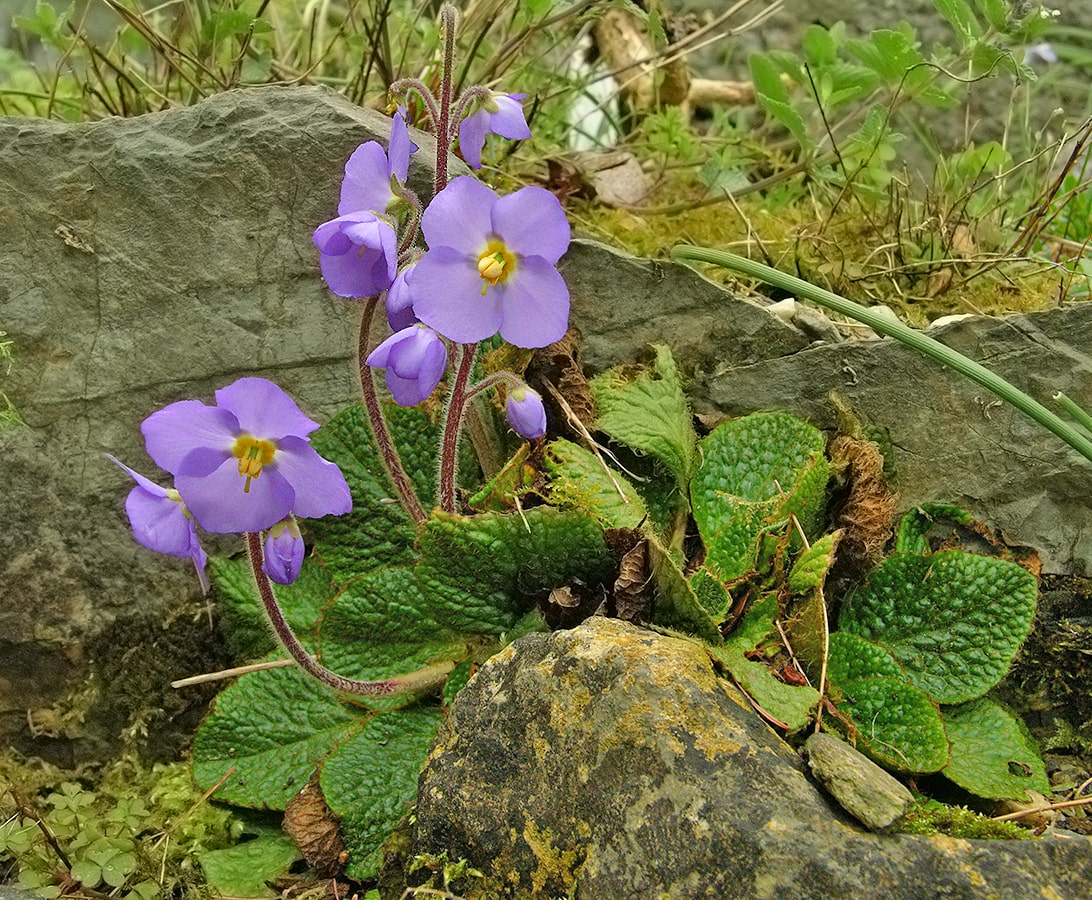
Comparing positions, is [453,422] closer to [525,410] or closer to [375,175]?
[525,410]

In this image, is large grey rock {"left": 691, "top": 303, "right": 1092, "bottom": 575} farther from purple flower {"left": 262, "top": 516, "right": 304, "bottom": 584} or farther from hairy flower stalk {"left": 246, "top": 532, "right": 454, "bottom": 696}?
purple flower {"left": 262, "top": 516, "right": 304, "bottom": 584}

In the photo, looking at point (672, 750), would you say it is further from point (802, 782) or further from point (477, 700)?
point (477, 700)

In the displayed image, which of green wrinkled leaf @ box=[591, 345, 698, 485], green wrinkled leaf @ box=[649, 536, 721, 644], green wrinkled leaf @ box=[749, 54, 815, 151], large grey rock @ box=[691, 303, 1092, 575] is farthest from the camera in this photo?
green wrinkled leaf @ box=[749, 54, 815, 151]

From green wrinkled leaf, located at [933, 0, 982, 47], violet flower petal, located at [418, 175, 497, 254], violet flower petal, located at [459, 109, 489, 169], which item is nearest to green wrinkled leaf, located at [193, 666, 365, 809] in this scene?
violet flower petal, located at [418, 175, 497, 254]

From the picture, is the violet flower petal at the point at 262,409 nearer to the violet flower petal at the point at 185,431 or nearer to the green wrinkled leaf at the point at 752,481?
the violet flower petal at the point at 185,431

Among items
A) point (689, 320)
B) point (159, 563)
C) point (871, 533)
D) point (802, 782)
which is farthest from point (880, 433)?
point (159, 563)

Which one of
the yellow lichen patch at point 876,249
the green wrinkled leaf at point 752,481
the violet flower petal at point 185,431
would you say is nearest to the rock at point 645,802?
the green wrinkled leaf at point 752,481

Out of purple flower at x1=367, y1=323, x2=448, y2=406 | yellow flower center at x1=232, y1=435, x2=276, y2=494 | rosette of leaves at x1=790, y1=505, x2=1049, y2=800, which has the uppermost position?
purple flower at x1=367, y1=323, x2=448, y2=406
